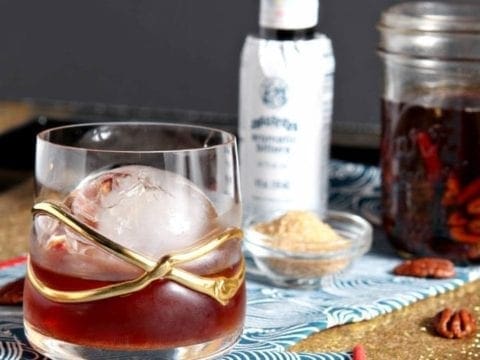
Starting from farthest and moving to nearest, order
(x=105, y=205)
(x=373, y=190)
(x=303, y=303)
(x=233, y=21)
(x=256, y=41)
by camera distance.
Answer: (x=233, y=21) → (x=373, y=190) → (x=256, y=41) → (x=303, y=303) → (x=105, y=205)

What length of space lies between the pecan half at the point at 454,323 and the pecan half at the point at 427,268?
8cm

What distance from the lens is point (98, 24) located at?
1.30m

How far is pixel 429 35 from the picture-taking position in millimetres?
889

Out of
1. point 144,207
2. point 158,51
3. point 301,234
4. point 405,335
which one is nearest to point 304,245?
point 301,234

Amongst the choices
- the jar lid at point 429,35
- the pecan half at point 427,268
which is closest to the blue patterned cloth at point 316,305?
the pecan half at point 427,268

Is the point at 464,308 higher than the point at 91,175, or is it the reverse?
the point at 91,175

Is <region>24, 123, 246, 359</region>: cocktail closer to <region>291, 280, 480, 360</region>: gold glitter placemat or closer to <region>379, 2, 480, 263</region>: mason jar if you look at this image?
<region>291, 280, 480, 360</region>: gold glitter placemat

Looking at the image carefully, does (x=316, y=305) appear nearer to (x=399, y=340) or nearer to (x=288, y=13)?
(x=399, y=340)

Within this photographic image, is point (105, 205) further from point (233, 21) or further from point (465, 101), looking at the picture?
point (233, 21)

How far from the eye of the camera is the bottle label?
902 mm

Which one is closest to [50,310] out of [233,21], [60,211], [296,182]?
[60,211]

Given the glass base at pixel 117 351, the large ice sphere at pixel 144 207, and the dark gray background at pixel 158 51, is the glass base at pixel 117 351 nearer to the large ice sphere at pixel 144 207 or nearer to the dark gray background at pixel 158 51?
the large ice sphere at pixel 144 207

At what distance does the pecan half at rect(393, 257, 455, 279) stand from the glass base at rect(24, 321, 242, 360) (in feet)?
0.76

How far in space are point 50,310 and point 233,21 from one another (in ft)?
2.23
